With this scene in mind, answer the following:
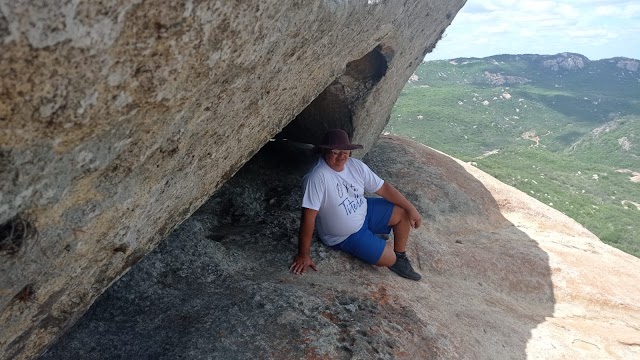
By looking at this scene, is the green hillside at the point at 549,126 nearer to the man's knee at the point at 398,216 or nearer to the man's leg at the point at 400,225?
the man's leg at the point at 400,225

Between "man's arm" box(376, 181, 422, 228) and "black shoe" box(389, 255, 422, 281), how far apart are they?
25.6 inches

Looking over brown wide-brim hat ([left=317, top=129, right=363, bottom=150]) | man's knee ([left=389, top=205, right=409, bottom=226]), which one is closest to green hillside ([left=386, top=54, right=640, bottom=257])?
man's knee ([left=389, top=205, right=409, bottom=226])

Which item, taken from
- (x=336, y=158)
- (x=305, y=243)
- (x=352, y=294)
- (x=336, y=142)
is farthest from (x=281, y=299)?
(x=336, y=142)

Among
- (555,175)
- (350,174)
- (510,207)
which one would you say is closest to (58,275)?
(350,174)

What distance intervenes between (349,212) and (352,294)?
3.83 feet

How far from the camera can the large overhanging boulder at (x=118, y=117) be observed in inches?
116

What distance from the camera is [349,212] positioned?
737 cm

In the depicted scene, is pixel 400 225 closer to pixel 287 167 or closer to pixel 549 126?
pixel 287 167

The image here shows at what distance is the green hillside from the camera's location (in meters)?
50.3

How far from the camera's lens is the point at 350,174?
24.8 ft

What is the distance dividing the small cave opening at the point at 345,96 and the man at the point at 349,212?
2.77m

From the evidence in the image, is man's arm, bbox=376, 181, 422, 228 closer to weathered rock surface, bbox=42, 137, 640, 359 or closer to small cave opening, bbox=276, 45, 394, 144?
weathered rock surface, bbox=42, 137, 640, 359

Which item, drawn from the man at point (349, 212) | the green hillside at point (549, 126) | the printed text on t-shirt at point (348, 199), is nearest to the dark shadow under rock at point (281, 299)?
the man at point (349, 212)

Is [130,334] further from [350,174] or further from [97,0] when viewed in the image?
[97,0]
